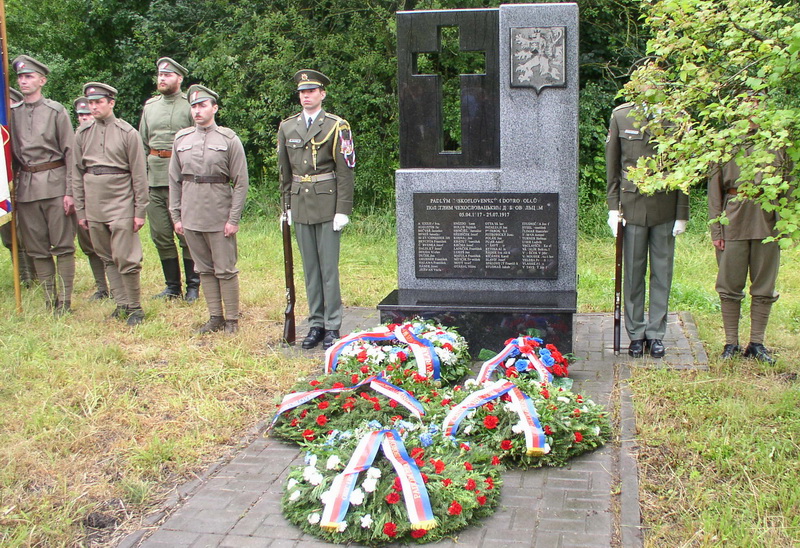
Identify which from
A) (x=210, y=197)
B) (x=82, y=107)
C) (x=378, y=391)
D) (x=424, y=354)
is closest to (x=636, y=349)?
(x=424, y=354)

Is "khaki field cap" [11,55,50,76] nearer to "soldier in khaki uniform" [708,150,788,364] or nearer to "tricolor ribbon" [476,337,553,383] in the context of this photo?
"tricolor ribbon" [476,337,553,383]

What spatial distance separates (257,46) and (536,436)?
30.9ft

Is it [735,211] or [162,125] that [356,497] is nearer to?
[735,211]

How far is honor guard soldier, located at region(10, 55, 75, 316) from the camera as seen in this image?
23.1ft

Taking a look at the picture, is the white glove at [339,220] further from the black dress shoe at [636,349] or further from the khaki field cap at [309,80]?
the black dress shoe at [636,349]

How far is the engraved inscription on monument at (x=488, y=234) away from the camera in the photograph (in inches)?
236

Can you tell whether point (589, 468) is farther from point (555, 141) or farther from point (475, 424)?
point (555, 141)

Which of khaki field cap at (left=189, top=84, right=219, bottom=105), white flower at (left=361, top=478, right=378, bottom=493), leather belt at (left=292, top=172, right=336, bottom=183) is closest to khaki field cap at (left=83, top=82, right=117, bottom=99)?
khaki field cap at (left=189, top=84, right=219, bottom=105)

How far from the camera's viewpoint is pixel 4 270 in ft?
28.2

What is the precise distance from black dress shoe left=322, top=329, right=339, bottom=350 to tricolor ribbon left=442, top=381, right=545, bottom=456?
198cm

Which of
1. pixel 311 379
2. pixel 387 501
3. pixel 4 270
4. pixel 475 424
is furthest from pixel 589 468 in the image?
pixel 4 270

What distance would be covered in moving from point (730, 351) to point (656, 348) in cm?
49

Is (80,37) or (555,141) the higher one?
(80,37)

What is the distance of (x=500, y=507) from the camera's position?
369 cm
